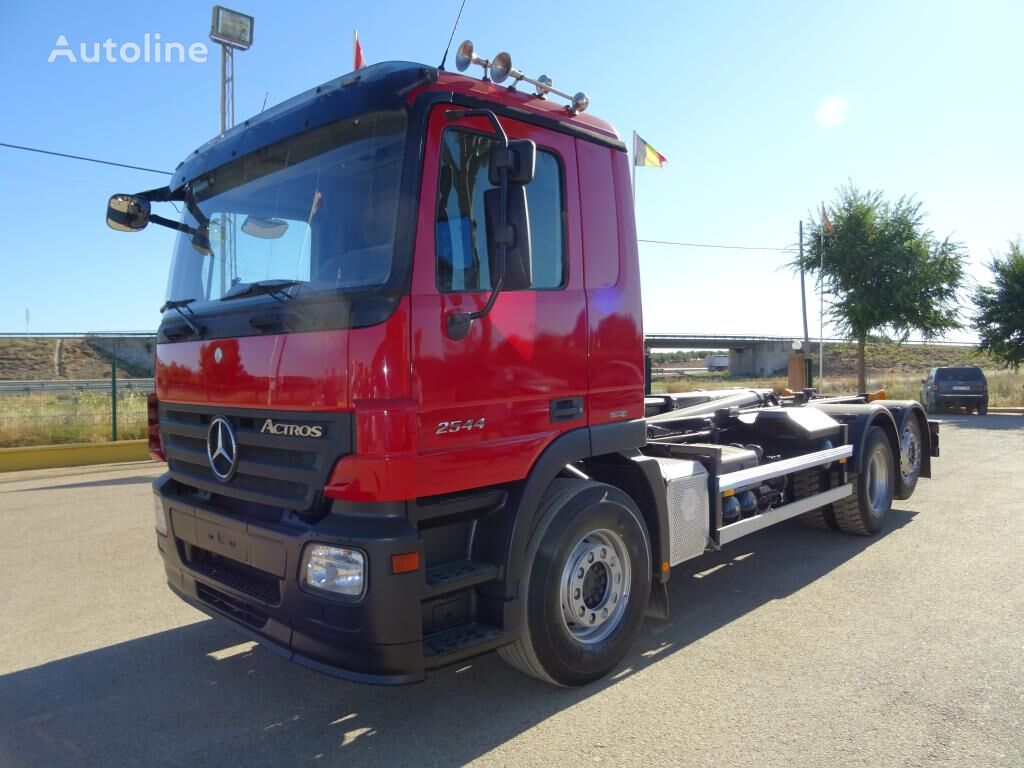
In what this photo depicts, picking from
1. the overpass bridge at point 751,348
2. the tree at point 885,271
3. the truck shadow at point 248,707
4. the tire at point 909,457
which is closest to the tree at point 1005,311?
the tree at point 885,271

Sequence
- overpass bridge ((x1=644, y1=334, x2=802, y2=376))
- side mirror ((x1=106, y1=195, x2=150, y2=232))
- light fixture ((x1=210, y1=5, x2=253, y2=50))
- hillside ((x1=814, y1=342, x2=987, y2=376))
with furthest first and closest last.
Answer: overpass bridge ((x1=644, y1=334, x2=802, y2=376)) < hillside ((x1=814, y1=342, x2=987, y2=376)) < light fixture ((x1=210, y1=5, x2=253, y2=50)) < side mirror ((x1=106, y1=195, x2=150, y2=232))

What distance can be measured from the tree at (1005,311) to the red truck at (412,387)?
91.3 ft

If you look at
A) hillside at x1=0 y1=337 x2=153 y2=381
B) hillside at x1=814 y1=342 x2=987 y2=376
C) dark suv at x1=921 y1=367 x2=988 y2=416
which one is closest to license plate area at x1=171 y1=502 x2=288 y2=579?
dark suv at x1=921 y1=367 x2=988 y2=416

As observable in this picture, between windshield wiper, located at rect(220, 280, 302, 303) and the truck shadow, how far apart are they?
1.92 metres

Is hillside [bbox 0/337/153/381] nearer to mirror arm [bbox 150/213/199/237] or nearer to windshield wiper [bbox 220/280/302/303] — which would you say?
mirror arm [bbox 150/213/199/237]

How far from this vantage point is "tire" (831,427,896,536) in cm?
641

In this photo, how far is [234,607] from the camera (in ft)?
11.1

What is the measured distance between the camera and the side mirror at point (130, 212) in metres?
4.29

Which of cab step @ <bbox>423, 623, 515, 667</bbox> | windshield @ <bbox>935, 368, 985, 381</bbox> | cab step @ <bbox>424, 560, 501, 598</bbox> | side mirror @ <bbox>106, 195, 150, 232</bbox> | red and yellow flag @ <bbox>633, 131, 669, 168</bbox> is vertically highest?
red and yellow flag @ <bbox>633, 131, 669, 168</bbox>

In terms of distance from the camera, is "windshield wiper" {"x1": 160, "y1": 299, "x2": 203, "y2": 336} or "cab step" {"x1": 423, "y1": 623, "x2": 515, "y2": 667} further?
"windshield wiper" {"x1": 160, "y1": 299, "x2": 203, "y2": 336}

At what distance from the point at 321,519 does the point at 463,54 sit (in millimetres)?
2173

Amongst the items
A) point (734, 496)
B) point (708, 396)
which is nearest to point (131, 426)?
point (708, 396)

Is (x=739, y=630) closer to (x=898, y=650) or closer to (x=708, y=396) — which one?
(x=898, y=650)

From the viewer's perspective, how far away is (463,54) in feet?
10.9
